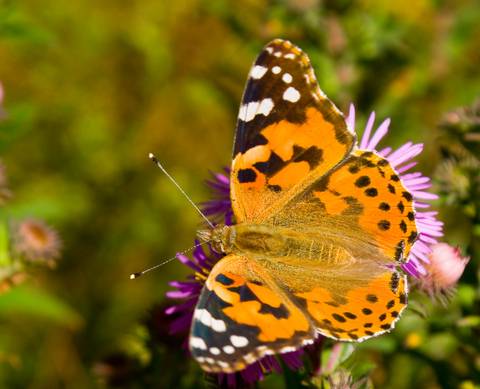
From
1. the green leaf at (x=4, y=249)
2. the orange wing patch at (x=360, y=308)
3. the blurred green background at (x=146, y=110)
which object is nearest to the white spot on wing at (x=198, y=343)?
the orange wing patch at (x=360, y=308)

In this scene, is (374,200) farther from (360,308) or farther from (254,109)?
(254,109)

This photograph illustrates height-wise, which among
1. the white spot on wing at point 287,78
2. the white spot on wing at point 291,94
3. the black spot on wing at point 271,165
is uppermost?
the white spot on wing at point 287,78

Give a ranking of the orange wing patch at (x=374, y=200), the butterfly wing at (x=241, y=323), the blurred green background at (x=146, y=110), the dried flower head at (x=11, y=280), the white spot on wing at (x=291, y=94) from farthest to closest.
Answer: the blurred green background at (x=146, y=110) < the dried flower head at (x=11, y=280) < the white spot on wing at (x=291, y=94) < the orange wing patch at (x=374, y=200) < the butterfly wing at (x=241, y=323)

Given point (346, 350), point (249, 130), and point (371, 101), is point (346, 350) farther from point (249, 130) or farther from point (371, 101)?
point (371, 101)

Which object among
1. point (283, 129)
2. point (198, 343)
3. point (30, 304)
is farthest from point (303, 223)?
point (30, 304)

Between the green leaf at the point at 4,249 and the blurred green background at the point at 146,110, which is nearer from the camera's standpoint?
the green leaf at the point at 4,249

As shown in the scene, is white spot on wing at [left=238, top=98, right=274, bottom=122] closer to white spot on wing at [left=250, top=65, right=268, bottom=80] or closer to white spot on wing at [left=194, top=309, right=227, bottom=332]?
white spot on wing at [left=250, top=65, right=268, bottom=80]

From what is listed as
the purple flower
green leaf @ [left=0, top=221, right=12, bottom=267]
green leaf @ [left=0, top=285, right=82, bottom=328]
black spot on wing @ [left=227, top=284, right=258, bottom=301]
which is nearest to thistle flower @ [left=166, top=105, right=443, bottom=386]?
the purple flower

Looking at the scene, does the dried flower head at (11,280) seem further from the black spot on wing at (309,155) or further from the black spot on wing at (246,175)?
the black spot on wing at (309,155)
